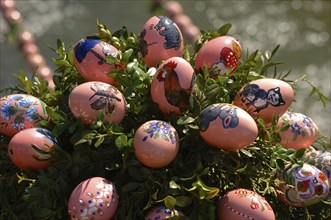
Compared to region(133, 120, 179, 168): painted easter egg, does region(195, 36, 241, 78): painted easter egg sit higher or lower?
higher

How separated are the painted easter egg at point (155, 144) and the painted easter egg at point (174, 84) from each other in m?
0.05

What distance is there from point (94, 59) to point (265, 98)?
0.30m

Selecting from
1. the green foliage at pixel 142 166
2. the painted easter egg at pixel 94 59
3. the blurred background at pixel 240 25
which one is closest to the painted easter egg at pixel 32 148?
the green foliage at pixel 142 166

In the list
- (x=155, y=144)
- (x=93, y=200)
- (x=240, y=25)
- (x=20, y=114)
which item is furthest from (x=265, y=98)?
(x=240, y=25)

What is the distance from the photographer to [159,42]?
0.91 meters

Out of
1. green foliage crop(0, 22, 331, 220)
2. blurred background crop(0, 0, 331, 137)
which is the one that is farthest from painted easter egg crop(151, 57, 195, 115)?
blurred background crop(0, 0, 331, 137)

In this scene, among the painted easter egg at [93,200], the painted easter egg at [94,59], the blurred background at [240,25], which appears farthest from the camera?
the blurred background at [240,25]

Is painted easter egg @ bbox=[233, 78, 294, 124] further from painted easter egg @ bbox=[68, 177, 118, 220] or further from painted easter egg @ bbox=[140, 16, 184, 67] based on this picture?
painted easter egg @ bbox=[68, 177, 118, 220]

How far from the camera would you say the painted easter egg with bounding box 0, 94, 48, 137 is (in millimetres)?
877

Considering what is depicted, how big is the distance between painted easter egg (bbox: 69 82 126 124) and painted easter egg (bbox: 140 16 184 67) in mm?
138

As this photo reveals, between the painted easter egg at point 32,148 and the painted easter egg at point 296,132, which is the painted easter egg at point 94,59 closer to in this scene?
the painted easter egg at point 32,148

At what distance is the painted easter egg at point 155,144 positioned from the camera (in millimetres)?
753

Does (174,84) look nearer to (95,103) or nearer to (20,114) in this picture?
(95,103)

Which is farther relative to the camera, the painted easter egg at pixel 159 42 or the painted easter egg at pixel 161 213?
the painted easter egg at pixel 159 42
